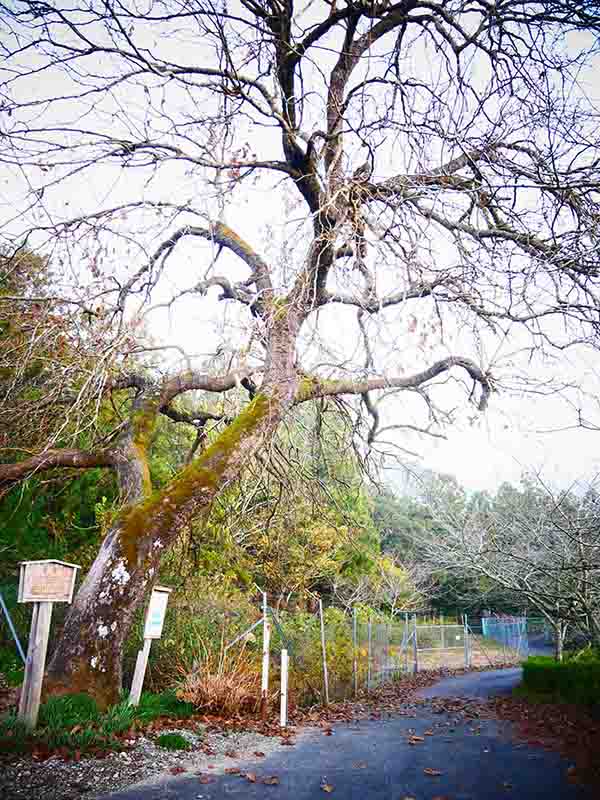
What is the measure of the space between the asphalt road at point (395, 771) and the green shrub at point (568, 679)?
2742mm

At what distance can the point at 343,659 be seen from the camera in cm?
1188

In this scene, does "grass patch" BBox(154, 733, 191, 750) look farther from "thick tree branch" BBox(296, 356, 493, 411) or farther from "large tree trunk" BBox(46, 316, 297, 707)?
"thick tree branch" BBox(296, 356, 493, 411)

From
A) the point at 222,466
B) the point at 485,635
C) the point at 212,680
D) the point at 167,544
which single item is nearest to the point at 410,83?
the point at 222,466

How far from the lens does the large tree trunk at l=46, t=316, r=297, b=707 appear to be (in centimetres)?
602

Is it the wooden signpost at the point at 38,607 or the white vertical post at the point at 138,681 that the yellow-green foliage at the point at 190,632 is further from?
the wooden signpost at the point at 38,607

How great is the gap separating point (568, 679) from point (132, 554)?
9.16 metres

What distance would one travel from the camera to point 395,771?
545 cm

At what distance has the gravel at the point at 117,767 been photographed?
13.6 ft

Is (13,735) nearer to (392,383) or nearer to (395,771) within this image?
(395,771)

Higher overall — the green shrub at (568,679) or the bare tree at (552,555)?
the bare tree at (552,555)

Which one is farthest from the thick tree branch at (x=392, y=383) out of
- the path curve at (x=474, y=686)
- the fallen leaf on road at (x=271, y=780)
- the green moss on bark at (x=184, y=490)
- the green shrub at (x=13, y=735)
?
the path curve at (x=474, y=686)

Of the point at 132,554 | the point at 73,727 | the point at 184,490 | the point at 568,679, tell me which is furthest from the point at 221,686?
the point at 568,679

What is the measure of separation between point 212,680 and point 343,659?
514 centimetres

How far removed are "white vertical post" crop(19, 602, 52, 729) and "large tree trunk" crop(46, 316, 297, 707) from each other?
0.63 meters
